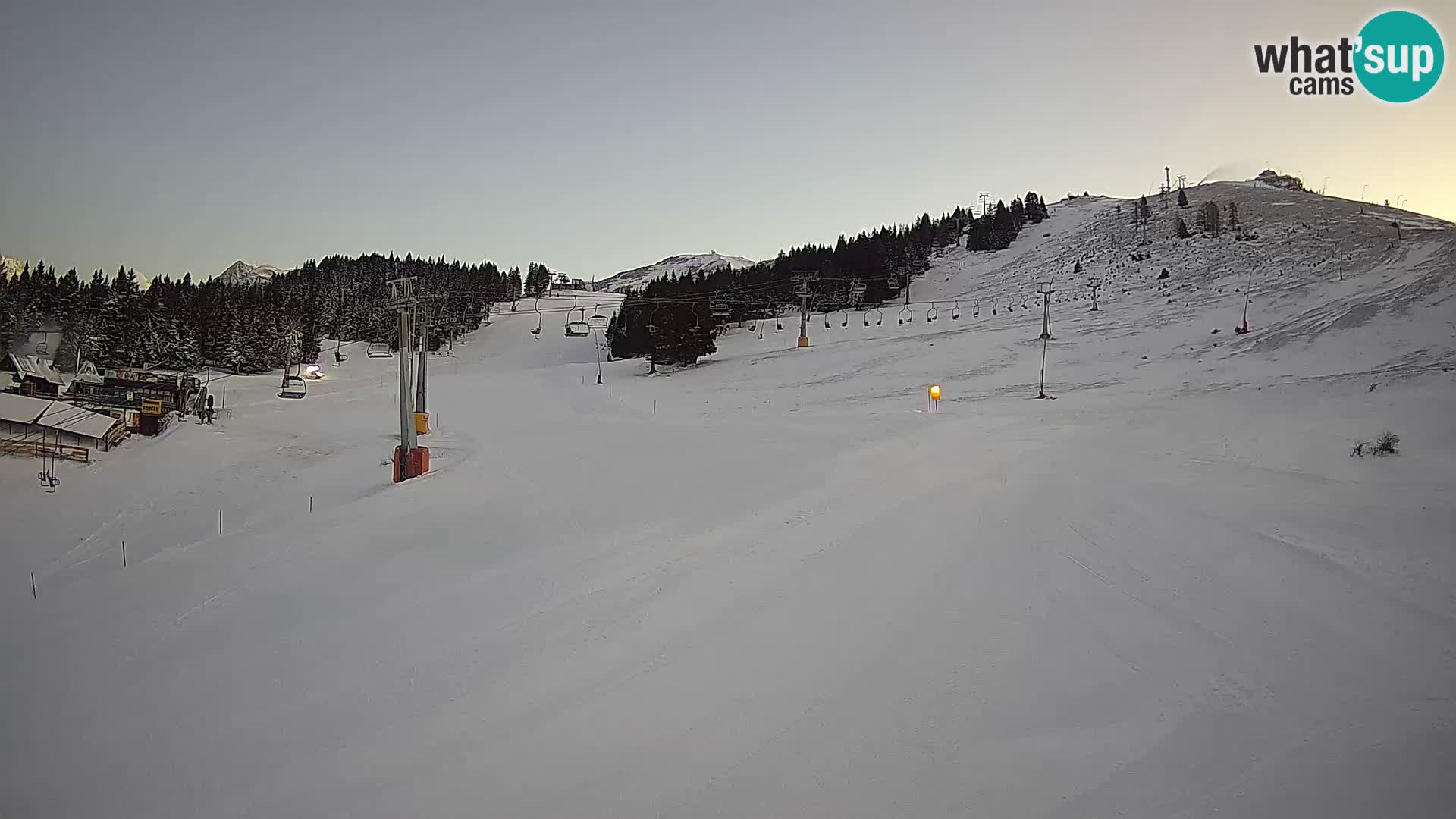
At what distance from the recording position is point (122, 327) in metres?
54.9

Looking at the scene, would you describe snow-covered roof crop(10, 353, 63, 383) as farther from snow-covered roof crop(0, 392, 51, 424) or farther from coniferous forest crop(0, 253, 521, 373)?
snow-covered roof crop(0, 392, 51, 424)

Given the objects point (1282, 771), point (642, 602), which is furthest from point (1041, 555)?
point (642, 602)

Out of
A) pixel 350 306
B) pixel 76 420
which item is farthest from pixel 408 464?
pixel 350 306

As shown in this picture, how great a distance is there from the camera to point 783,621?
10.3 metres

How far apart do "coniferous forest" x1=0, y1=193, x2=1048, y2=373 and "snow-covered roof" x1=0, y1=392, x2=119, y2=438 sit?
14.6 ft

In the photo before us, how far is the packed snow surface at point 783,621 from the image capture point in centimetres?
709

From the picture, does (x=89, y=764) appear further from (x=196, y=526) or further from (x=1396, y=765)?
(x=1396, y=765)

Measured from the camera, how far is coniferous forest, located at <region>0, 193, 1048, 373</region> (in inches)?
1957

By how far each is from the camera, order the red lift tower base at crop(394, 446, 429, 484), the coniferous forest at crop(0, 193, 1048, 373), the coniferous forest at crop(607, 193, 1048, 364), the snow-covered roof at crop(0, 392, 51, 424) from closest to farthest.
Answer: the red lift tower base at crop(394, 446, 429, 484) → the snow-covered roof at crop(0, 392, 51, 424) → the coniferous forest at crop(0, 193, 1048, 373) → the coniferous forest at crop(607, 193, 1048, 364)

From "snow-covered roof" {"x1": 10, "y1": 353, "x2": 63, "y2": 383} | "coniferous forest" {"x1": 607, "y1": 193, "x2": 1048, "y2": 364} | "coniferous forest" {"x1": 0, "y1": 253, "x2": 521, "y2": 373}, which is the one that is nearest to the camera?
"snow-covered roof" {"x1": 10, "y1": 353, "x2": 63, "y2": 383}

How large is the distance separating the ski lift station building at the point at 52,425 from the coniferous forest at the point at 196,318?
15.8 feet

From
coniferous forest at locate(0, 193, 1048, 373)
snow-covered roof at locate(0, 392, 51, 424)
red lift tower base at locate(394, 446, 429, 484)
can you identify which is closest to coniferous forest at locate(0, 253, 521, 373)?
coniferous forest at locate(0, 193, 1048, 373)

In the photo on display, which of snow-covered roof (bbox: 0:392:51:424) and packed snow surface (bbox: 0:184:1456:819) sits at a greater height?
snow-covered roof (bbox: 0:392:51:424)

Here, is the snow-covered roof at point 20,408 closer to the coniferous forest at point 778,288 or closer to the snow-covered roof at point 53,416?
the snow-covered roof at point 53,416
